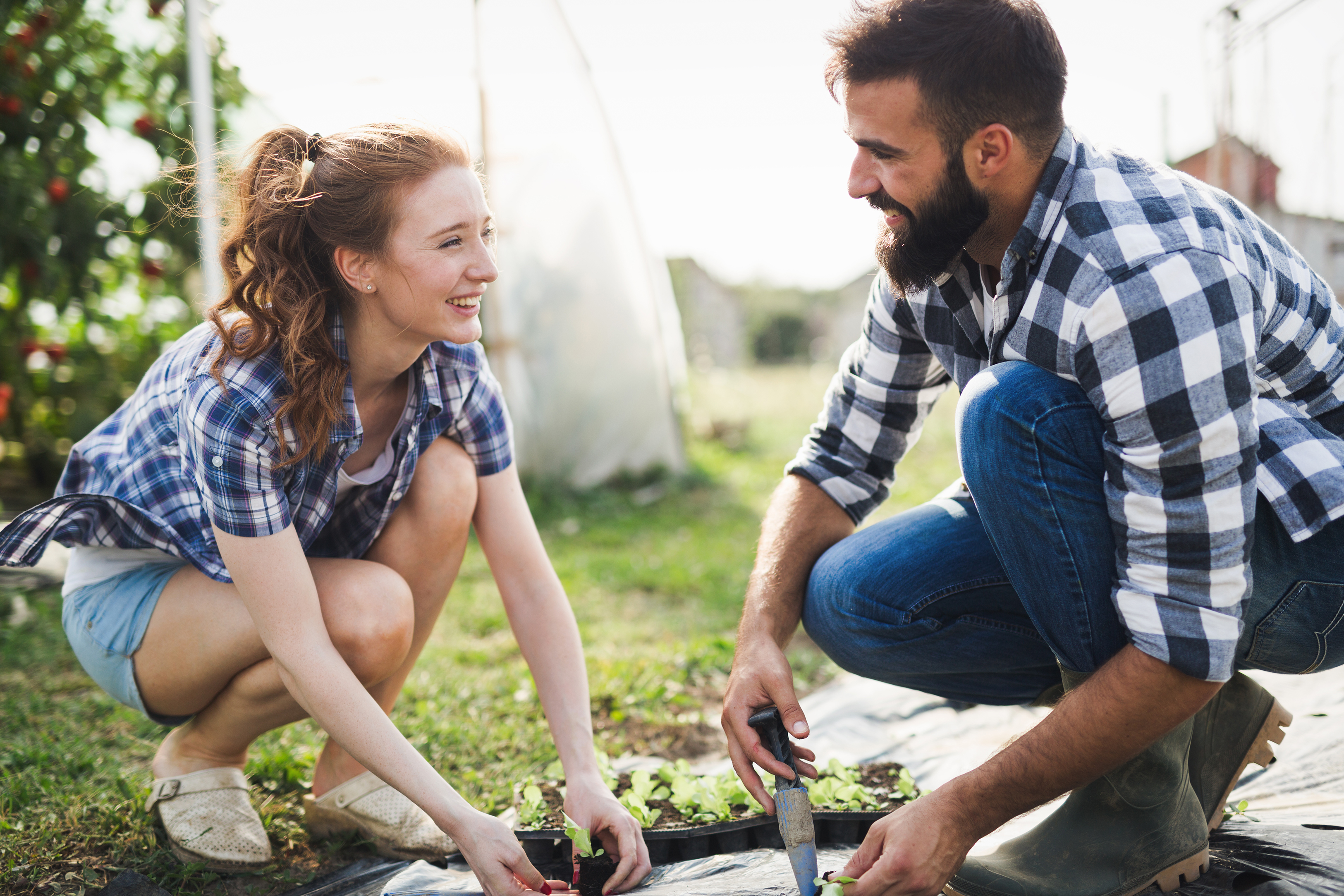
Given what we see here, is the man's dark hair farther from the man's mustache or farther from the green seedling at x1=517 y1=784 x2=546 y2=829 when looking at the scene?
the green seedling at x1=517 y1=784 x2=546 y2=829

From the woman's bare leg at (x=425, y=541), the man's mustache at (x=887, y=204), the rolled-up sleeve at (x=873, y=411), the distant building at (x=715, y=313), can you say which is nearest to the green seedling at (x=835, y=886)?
the rolled-up sleeve at (x=873, y=411)

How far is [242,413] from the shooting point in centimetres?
150

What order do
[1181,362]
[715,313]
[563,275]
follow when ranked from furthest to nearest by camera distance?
[715,313]
[563,275]
[1181,362]

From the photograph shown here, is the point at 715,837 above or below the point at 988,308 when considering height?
below

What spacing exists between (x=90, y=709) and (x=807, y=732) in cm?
195

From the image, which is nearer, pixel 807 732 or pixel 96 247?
pixel 807 732

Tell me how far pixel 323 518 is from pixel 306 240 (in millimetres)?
476

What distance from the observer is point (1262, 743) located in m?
1.61

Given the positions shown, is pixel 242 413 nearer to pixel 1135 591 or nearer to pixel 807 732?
pixel 807 732

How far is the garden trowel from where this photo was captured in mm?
1357

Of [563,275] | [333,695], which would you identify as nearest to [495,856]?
[333,695]

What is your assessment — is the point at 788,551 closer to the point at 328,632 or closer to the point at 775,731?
the point at 775,731

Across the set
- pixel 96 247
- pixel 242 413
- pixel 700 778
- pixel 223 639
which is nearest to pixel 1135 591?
pixel 700 778

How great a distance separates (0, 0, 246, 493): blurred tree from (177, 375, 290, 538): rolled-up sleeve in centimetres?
258
